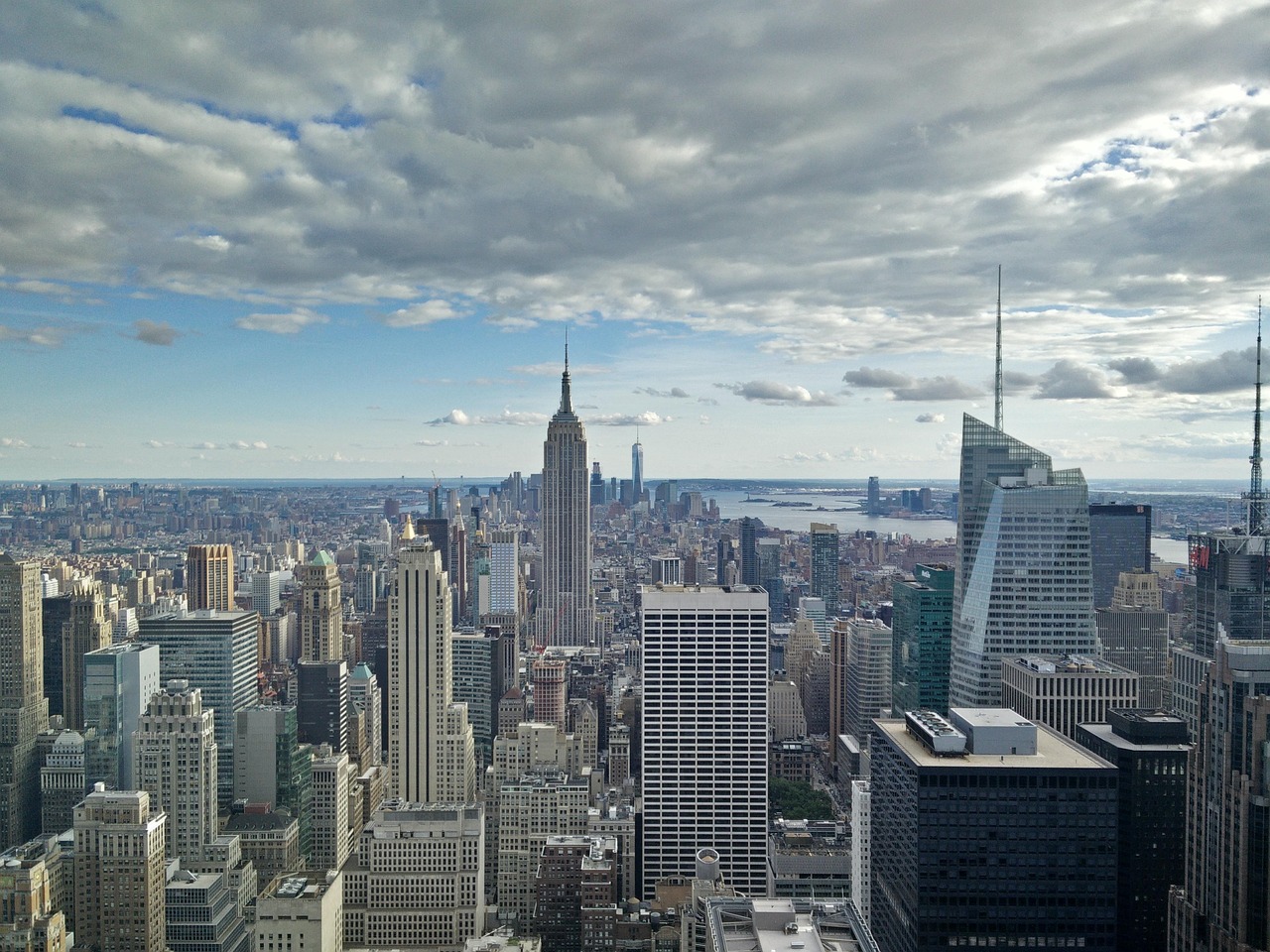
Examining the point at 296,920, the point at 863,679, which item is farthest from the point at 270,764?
the point at 863,679

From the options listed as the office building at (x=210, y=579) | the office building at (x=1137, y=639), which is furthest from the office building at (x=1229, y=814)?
the office building at (x=210, y=579)

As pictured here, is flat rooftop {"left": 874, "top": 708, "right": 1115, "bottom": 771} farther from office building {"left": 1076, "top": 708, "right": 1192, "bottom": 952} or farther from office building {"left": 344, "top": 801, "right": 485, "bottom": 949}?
office building {"left": 344, "top": 801, "right": 485, "bottom": 949}

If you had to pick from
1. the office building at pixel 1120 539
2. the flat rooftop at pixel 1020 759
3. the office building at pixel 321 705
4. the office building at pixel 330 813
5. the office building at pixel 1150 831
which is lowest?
the office building at pixel 330 813

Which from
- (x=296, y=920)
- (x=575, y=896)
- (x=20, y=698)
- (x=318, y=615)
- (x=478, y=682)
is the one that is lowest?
(x=575, y=896)

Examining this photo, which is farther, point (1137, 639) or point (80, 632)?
point (80, 632)

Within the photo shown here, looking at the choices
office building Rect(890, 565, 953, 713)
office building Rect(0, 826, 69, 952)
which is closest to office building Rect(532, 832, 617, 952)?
office building Rect(0, 826, 69, 952)

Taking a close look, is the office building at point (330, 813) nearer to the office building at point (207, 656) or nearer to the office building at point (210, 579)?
the office building at point (207, 656)

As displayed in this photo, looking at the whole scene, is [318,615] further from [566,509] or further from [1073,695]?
[1073,695]
